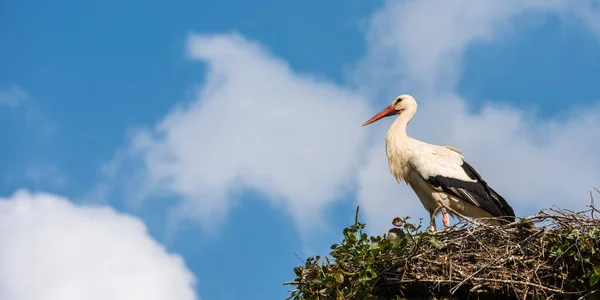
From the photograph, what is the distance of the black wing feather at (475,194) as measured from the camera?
317 inches

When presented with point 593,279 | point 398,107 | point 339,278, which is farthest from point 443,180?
point 593,279

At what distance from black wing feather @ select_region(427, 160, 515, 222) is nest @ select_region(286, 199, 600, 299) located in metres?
2.07

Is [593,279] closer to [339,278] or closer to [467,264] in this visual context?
[467,264]

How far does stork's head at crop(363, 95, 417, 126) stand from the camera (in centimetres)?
941

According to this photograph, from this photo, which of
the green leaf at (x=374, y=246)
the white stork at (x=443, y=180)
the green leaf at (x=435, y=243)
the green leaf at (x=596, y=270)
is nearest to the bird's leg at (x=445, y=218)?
the white stork at (x=443, y=180)

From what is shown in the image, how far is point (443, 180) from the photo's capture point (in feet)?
26.6

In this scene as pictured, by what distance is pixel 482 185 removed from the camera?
8195 mm

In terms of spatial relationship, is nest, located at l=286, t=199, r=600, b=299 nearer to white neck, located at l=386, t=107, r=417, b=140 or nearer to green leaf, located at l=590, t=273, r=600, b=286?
green leaf, located at l=590, t=273, r=600, b=286

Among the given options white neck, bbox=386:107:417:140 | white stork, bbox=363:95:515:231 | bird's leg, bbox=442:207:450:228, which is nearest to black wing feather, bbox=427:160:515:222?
white stork, bbox=363:95:515:231

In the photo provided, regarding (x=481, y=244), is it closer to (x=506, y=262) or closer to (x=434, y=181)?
(x=506, y=262)

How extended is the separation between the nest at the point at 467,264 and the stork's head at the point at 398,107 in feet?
Answer: 11.6

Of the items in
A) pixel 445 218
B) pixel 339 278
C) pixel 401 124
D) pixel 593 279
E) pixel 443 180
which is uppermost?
pixel 401 124

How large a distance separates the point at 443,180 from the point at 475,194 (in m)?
0.32

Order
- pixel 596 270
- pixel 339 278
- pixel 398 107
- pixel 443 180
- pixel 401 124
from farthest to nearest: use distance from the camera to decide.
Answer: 1. pixel 398 107
2. pixel 401 124
3. pixel 443 180
4. pixel 339 278
5. pixel 596 270
